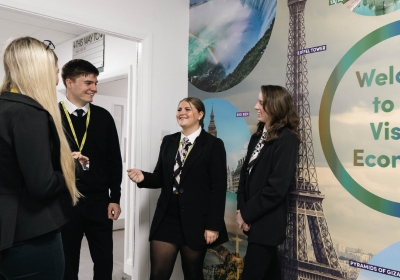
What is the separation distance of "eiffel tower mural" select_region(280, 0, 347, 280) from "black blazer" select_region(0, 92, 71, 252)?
1486 mm

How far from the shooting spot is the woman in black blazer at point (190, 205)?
2064mm

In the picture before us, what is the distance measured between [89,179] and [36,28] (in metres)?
2.88

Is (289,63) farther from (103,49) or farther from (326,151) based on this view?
(103,49)

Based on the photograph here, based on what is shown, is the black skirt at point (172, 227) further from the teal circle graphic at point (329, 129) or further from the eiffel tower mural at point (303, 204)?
the teal circle graphic at point (329, 129)

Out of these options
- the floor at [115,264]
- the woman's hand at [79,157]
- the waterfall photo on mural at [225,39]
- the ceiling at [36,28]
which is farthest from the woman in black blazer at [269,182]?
the ceiling at [36,28]

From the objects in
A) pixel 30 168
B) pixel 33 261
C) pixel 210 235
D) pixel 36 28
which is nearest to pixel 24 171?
pixel 30 168

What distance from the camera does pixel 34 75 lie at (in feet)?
3.85

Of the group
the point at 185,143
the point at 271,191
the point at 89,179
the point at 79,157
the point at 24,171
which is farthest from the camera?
the point at 185,143

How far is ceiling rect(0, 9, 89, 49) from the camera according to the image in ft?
12.5

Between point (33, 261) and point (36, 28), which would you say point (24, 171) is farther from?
point (36, 28)

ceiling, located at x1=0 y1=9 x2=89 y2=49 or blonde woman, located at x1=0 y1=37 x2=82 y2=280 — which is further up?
ceiling, located at x1=0 y1=9 x2=89 y2=49

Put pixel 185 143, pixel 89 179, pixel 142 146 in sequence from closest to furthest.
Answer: pixel 89 179, pixel 185 143, pixel 142 146

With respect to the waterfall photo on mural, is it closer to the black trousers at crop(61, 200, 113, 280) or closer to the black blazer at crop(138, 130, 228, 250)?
the black blazer at crop(138, 130, 228, 250)

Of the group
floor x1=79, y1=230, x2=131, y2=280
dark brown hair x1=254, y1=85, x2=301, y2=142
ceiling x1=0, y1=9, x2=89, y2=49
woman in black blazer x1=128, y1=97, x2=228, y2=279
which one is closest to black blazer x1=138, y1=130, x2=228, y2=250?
woman in black blazer x1=128, y1=97, x2=228, y2=279
